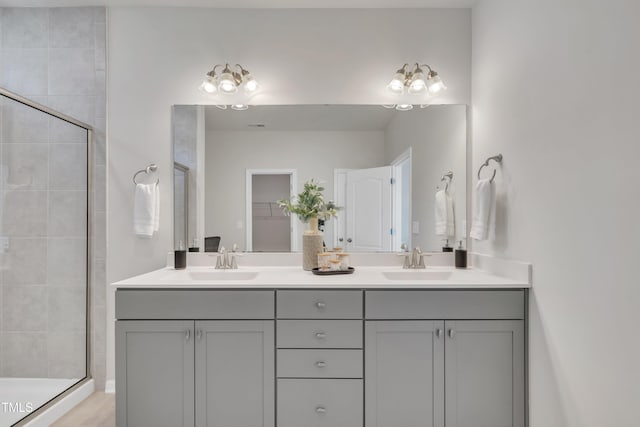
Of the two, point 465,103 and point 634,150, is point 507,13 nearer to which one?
point 465,103

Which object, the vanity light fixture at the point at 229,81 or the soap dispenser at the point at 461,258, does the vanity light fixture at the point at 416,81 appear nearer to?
the vanity light fixture at the point at 229,81

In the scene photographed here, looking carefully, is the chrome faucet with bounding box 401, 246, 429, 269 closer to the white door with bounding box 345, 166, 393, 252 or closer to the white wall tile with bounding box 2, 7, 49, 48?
the white door with bounding box 345, 166, 393, 252

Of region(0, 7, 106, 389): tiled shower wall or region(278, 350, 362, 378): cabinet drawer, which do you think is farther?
region(0, 7, 106, 389): tiled shower wall

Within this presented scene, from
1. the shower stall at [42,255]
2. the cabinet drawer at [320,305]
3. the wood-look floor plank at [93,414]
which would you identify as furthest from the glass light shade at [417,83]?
the wood-look floor plank at [93,414]

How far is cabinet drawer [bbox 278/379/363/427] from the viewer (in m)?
1.81

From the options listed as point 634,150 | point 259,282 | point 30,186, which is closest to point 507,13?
point 634,150

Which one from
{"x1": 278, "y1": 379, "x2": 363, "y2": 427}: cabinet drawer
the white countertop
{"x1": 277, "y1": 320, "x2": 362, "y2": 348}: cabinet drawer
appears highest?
the white countertop

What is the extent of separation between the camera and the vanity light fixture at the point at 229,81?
2385mm

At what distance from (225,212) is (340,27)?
4.81 ft

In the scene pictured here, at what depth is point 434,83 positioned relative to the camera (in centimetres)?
240

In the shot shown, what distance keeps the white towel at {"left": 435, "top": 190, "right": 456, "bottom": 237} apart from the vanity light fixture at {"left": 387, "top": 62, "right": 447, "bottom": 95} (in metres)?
0.69

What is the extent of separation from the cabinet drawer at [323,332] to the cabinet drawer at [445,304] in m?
0.11

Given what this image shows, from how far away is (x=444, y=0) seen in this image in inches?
93.6

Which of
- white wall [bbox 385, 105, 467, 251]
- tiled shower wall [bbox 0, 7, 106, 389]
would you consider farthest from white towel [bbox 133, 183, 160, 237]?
white wall [bbox 385, 105, 467, 251]
